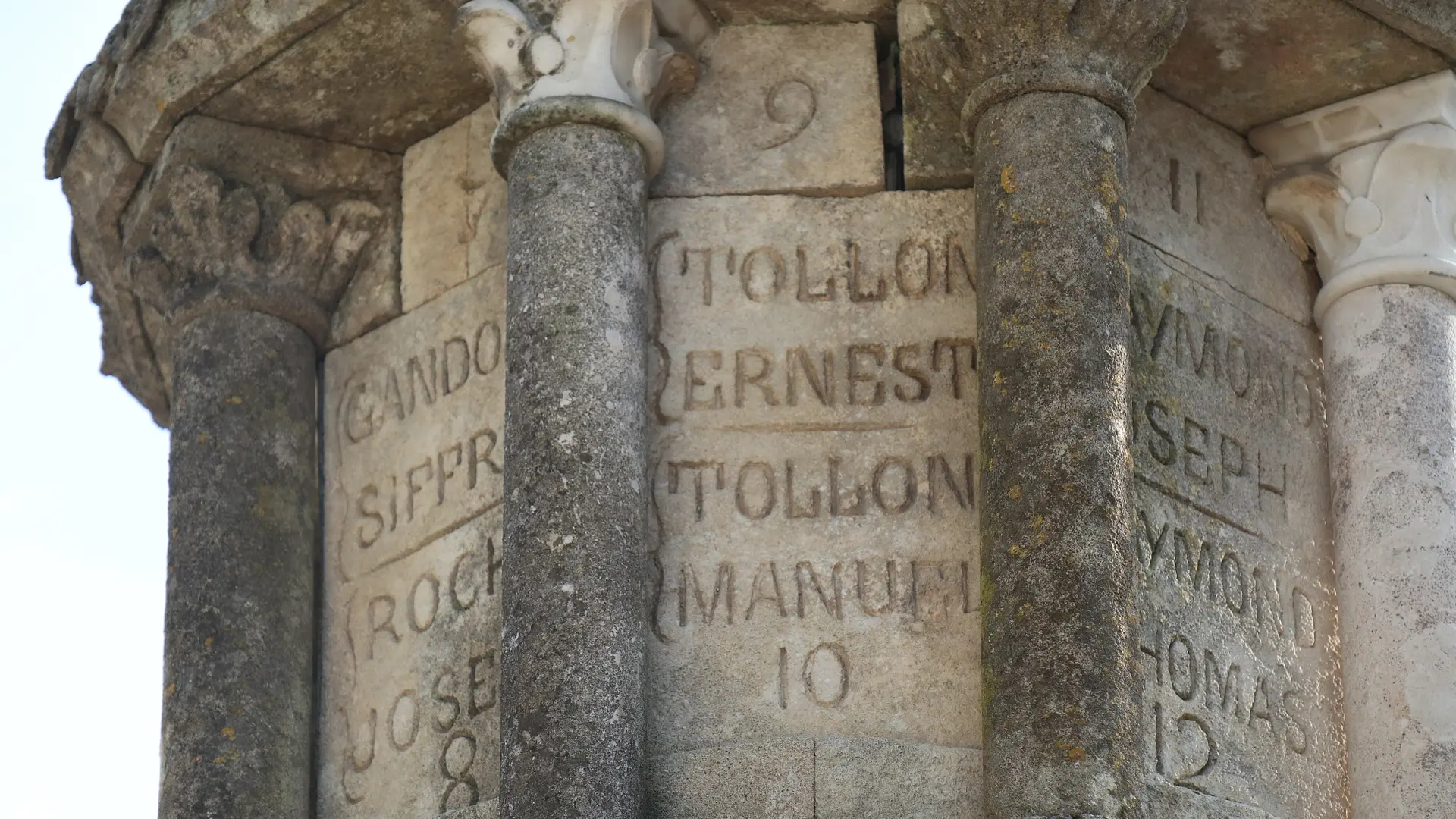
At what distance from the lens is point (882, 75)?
7582 mm

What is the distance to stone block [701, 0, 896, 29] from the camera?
7.54 m

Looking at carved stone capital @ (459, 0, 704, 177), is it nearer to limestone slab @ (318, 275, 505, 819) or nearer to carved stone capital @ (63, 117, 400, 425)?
limestone slab @ (318, 275, 505, 819)

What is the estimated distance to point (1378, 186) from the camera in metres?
7.84

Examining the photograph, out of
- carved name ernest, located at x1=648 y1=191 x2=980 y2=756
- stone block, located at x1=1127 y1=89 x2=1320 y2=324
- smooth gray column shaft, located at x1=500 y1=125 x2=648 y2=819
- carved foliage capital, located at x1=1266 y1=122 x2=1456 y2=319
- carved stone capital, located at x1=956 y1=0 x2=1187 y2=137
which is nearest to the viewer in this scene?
smooth gray column shaft, located at x1=500 y1=125 x2=648 y2=819

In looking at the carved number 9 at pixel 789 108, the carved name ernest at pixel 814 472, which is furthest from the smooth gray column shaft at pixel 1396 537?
the carved number 9 at pixel 789 108

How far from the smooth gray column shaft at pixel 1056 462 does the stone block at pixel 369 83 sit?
1738 mm

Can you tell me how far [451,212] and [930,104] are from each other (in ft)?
5.10

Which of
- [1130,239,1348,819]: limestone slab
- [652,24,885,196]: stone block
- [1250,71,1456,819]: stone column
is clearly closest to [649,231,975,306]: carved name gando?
[652,24,885,196]: stone block

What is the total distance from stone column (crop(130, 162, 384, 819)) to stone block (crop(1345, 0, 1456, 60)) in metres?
3.09

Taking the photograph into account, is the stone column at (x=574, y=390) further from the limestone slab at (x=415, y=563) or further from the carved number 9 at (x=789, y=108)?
the limestone slab at (x=415, y=563)

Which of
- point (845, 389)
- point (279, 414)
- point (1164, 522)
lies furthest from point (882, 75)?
point (279, 414)

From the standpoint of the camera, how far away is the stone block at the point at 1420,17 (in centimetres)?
754

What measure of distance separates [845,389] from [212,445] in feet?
6.63

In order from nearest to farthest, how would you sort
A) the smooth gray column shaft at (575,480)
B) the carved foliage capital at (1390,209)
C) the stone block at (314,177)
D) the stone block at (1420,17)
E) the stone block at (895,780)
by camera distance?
the smooth gray column shaft at (575,480)
the stone block at (895,780)
the stone block at (1420,17)
the carved foliage capital at (1390,209)
the stone block at (314,177)
